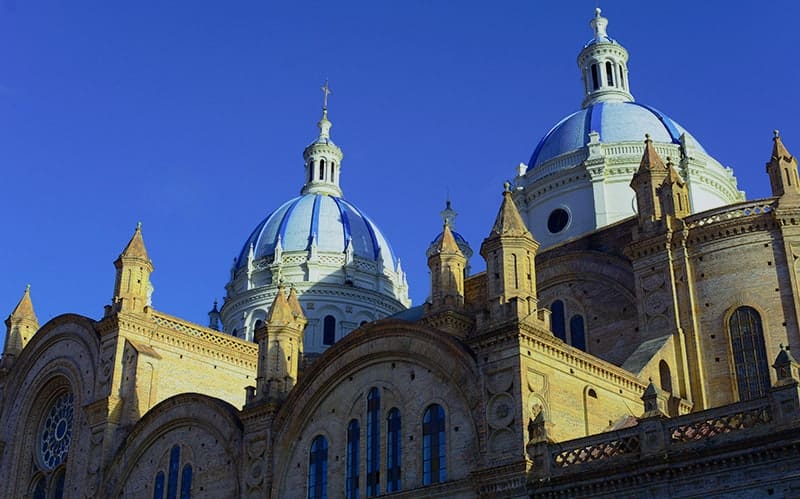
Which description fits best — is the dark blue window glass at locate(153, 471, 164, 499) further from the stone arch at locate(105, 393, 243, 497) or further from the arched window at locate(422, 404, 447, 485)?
the arched window at locate(422, 404, 447, 485)

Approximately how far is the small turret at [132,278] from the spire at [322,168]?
2691cm

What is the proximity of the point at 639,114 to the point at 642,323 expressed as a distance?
63.3 feet

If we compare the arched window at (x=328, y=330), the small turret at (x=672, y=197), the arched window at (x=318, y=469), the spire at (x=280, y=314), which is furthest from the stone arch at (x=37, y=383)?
the small turret at (x=672, y=197)

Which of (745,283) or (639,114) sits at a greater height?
(639,114)

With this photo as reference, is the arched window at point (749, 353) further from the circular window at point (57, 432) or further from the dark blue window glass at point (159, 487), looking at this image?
the circular window at point (57, 432)

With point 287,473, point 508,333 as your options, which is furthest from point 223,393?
point 508,333

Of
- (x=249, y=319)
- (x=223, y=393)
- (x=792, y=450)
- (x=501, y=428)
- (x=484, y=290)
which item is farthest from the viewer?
(x=249, y=319)

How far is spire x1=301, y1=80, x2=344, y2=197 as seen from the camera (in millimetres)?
77312

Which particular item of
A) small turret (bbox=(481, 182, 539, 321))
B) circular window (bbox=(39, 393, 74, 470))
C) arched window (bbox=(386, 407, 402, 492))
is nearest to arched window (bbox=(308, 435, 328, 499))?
arched window (bbox=(386, 407, 402, 492))

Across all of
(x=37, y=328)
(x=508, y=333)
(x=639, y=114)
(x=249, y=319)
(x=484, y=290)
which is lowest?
(x=508, y=333)

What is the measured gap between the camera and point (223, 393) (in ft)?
167

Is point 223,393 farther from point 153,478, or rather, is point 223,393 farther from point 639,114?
point 639,114

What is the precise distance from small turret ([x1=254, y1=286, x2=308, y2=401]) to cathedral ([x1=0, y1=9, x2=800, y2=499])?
0.29 feet

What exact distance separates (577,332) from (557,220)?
1178 centimetres
